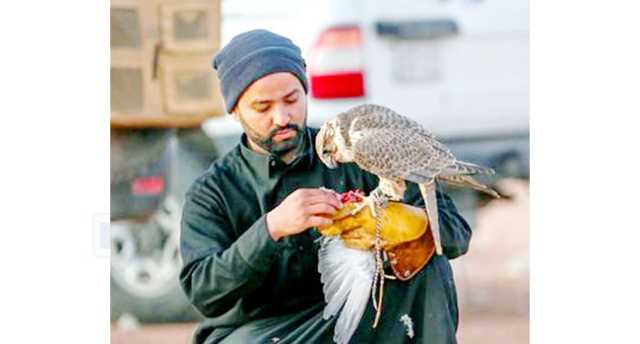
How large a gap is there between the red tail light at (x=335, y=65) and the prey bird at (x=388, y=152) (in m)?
0.09

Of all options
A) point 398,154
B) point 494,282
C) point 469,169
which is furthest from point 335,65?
point 494,282

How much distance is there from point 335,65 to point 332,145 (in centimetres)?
23

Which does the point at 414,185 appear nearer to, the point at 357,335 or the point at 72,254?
the point at 357,335

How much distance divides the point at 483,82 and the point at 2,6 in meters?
1.29

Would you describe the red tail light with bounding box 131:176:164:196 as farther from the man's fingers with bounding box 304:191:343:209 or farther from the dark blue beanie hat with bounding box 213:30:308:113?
the man's fingers with bounding box 304:191:343:209

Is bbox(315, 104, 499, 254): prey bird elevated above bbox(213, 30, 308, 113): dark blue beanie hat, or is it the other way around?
bbox(213, 30, 308, 113): dark blue beanie hat

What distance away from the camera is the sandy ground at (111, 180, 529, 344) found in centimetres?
423

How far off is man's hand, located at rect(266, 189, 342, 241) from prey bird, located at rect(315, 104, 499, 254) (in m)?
0.09

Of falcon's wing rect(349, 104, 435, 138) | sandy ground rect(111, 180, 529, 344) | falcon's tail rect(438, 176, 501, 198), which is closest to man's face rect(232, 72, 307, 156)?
falcon's wing rect(349, 104, 435, 138)

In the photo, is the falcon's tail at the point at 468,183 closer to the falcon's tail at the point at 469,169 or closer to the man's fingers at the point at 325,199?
the falcon's tail at the point at 469,169

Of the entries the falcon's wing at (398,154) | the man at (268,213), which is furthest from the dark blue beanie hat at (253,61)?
the falcon's wing at (398,154)

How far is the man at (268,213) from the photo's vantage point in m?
4.04

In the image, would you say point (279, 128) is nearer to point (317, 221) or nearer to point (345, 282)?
point (317, 221)
